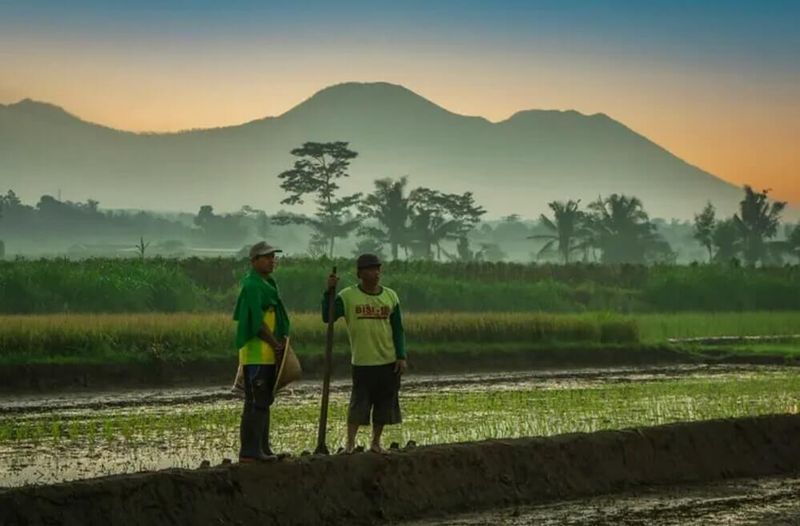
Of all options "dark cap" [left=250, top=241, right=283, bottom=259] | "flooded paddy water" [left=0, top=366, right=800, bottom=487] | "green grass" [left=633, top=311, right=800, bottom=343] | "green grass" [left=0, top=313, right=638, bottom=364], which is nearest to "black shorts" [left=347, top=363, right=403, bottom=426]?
"dark cap" [left=250, top=241, right=283, bottom=259]

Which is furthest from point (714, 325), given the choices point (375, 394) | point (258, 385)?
point (258, 385)

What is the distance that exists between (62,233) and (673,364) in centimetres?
13551

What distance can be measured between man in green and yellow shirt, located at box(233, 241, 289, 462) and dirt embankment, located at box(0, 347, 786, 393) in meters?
10.5

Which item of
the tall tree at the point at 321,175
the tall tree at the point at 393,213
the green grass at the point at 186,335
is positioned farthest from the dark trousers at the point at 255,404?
the tall tree at the point at 393,213

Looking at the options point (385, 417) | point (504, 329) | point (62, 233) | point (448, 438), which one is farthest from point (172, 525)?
point (62, 233)

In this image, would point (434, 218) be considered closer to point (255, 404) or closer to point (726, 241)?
point (726, 241)

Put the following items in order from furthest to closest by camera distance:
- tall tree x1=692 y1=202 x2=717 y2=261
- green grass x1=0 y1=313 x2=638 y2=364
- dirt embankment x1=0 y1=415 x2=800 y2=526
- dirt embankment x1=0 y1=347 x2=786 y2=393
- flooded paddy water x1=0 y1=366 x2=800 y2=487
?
1. tall tree x1=692 y1=202 x2=717 y2=261
2. green grass x1=0 y1=313 x2=638 y2=364
3. dirt embankment x1=0 y1=347 x2=786 y2=393
4. flooded paddy water x1=0 y1=366 x2=800 y2=487
5. dirt embankment x1=0 y1=415 x2=800 y2=526

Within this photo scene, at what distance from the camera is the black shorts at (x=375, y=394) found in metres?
9.55

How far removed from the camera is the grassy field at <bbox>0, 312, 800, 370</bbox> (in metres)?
19.8

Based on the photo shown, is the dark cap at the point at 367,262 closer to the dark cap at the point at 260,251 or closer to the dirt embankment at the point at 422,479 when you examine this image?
the dark cap at the point at 260,251

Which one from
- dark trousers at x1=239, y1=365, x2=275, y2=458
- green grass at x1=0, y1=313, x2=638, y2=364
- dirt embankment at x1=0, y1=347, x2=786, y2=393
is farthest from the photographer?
green grass at x1=0, y1=313, x2=638, y2=364

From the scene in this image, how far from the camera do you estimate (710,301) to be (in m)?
45.2

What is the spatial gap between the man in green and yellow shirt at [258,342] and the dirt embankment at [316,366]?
34.5 feet

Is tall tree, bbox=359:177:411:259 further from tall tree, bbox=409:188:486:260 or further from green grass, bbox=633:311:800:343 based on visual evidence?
green grass, bbox=633:311:800:343
